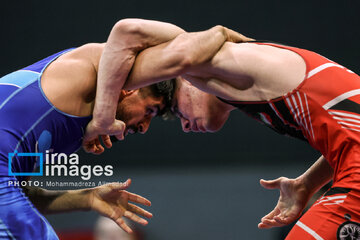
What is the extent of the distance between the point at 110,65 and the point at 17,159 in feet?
1.30

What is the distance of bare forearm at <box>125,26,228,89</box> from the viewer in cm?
134

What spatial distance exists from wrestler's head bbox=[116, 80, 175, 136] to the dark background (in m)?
1.26

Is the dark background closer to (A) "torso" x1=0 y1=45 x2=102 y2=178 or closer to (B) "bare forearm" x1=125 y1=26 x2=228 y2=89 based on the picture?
(A) "torso" x1=0 y1=45 x2=102 y2=178

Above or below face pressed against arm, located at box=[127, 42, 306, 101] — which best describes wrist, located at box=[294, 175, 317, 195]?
below

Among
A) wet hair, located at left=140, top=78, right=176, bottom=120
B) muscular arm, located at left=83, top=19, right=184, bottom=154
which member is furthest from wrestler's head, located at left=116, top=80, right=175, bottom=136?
muscular arm, located at left=83, top=19, right=184, bottom=154

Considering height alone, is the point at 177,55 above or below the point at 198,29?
above

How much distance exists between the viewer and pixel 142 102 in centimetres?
192

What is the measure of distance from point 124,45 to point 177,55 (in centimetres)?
17

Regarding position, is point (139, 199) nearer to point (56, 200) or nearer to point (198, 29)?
point (56, 200)

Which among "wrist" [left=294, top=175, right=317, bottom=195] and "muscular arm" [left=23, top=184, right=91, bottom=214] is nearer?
"wrist" [left=294, top=175, right=317, bottom=195]

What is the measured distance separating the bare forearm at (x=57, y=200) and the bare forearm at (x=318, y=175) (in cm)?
82

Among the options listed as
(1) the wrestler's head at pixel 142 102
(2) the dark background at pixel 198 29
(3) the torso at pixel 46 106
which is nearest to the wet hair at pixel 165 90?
(1) the wrestler's head at pixel 142 102

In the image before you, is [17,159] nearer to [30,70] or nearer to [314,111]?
[30,70]

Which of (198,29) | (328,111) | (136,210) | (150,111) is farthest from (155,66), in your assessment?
(198,29)
